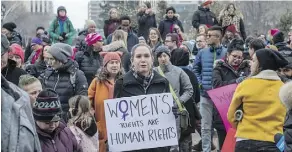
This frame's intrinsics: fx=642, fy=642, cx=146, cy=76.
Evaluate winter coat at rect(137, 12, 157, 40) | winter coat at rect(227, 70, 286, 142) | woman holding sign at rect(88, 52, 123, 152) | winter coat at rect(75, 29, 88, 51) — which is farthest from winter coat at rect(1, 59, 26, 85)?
winter coat at rect(137, 12, 157, 40)

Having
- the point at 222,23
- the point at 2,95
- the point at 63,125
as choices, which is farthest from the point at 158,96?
the point at 222,23

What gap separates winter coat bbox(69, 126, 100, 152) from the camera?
6.39 metres

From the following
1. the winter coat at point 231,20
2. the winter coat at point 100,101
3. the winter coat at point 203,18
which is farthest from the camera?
the winter coat at point 203,18

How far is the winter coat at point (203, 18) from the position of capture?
15898 mm

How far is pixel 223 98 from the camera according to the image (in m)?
7.96

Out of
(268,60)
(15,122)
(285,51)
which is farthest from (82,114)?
(285,51)

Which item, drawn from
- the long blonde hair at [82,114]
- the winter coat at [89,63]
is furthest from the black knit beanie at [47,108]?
the winter coat at [89,63]

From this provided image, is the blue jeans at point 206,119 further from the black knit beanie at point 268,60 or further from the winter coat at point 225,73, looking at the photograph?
the black knit beanie at point 268,60

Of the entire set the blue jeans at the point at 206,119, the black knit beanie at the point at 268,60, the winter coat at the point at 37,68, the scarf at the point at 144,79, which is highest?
the black knit beanie at the point at 268,60

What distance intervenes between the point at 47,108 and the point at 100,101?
9.49ft

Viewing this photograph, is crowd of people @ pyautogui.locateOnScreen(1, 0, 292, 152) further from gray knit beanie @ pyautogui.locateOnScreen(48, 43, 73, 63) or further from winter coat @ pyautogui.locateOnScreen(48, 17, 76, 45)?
winter coat @ pyautogui.locateOnScreen(48, 17, 76, 45)

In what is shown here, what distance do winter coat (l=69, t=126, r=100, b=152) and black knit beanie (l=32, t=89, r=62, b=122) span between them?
119cm

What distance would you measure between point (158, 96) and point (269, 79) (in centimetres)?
119

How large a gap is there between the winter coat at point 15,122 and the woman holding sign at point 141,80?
109 inches
